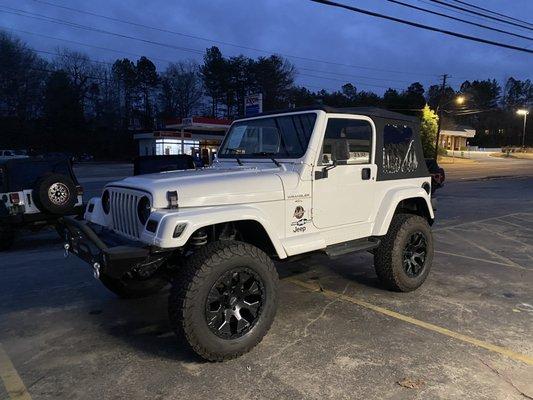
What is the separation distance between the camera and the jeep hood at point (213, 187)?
12.4 ft

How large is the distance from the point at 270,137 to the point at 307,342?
212 centimetres

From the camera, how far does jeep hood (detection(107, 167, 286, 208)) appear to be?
3.77 meters

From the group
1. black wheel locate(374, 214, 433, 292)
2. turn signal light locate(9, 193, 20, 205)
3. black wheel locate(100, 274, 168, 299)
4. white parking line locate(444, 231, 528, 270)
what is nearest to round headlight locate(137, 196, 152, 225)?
black wheel locate(100, 274, 168, 299)

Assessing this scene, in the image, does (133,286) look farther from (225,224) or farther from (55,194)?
(55,194)

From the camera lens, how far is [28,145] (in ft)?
197

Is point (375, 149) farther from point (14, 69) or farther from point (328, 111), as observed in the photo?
point (14, 69)

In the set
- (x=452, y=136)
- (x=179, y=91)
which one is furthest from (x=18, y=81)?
(x=452, y=136)

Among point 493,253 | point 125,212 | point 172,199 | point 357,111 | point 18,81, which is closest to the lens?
point 172,199

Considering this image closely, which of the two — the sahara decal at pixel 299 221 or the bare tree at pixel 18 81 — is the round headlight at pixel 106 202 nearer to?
the sahara decal at pixel 299 221

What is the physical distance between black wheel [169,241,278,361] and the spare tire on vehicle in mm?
6186

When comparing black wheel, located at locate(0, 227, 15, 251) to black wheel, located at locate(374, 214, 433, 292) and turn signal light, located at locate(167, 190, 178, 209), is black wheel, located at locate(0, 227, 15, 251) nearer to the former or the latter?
turn signal light, located at locate(167, 190, 178, 209)

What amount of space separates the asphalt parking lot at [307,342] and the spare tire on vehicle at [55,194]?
7.52 feet

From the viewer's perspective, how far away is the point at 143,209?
391cm

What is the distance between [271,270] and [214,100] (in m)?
83.2
